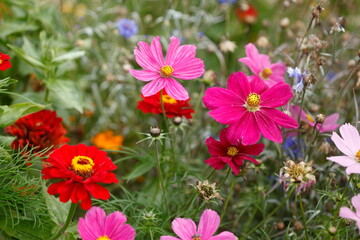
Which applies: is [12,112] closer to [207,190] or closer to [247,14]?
[207,190]

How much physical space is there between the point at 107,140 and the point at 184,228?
2.41 ft

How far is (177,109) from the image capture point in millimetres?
1039

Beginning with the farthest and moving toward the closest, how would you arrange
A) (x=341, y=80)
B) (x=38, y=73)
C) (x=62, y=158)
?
1. (x=341, y=80)
2. (x=38, y=73)
3. (x=62, y=158)

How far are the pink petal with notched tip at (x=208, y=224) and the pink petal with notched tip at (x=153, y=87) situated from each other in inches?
9.4

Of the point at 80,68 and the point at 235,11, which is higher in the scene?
the point at 235,11

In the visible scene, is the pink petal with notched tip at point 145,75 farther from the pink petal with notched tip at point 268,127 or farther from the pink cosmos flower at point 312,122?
the pink cosmos flower at point 312,122

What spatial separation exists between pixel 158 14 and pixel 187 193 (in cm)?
106

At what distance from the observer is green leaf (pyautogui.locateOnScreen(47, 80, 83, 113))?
50.0 inches

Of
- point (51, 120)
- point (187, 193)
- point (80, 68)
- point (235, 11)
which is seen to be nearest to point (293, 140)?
point (187, 193)

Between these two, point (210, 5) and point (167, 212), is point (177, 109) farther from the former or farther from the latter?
point (210, 5)

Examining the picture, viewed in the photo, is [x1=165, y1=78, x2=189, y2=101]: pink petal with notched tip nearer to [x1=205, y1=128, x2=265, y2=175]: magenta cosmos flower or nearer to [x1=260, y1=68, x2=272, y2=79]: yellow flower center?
[x1=205, y1=128, x2=265, y2=175]: magenta cosmos flower

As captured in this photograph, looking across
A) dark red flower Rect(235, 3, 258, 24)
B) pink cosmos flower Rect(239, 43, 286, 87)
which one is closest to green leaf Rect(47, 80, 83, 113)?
pink cosmos flower Rect(239, 43, 286, 87)

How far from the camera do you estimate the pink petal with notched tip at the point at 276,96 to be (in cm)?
90

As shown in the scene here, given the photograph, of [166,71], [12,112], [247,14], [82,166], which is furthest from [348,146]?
[247,14]
